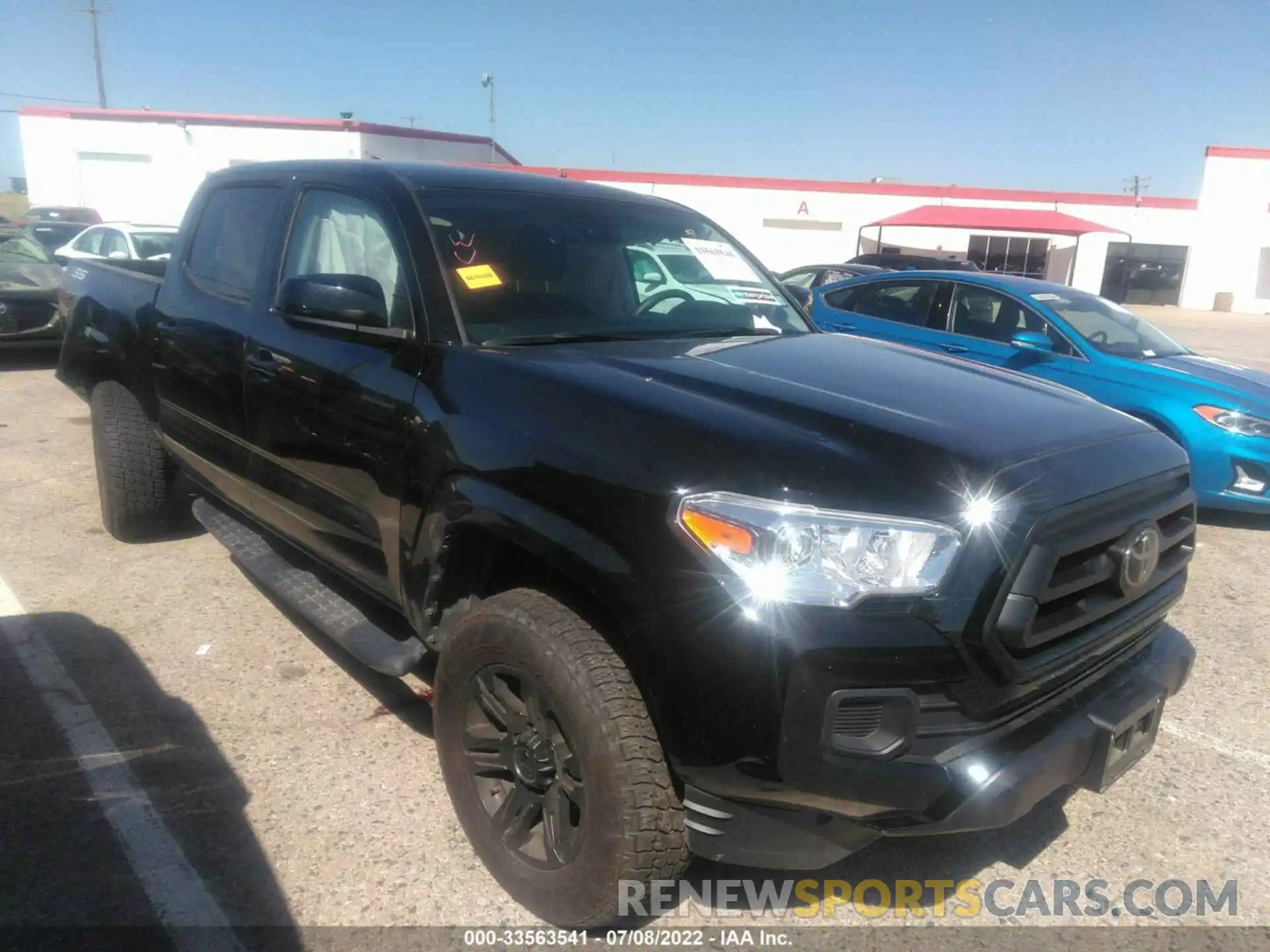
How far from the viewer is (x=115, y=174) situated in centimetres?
3453

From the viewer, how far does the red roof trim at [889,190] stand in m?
33.1

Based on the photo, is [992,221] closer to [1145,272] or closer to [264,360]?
[1145,272]

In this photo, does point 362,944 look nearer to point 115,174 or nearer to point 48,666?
point 48,666

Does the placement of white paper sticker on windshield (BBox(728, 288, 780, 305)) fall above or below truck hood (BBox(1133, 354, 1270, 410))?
above

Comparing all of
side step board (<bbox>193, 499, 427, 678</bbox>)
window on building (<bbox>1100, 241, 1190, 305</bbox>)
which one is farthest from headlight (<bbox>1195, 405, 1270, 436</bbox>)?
window on building (<bbox>1100, 241, 1190, 305</bbox>)

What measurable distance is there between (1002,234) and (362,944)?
33.1 m

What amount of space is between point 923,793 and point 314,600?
7.44ft

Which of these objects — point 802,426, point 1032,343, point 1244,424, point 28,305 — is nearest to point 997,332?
point 1032,343

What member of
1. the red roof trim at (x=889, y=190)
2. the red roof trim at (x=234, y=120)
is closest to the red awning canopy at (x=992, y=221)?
the red roof trim at (x=889, y=190)

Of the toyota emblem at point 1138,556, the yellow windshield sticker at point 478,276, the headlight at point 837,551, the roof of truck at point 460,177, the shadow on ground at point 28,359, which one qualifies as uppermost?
the roof of truck at point 460,177

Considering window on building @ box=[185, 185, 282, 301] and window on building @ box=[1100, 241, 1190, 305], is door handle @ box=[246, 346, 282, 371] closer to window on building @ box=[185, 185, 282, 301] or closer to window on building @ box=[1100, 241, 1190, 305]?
window on building @ box=[185, 185, 282, 301]

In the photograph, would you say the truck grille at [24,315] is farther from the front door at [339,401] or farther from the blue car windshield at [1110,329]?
the blue car windshield at [1110,329]

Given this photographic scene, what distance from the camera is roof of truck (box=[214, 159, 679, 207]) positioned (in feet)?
10.3

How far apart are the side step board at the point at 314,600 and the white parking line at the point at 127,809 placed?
717mm
